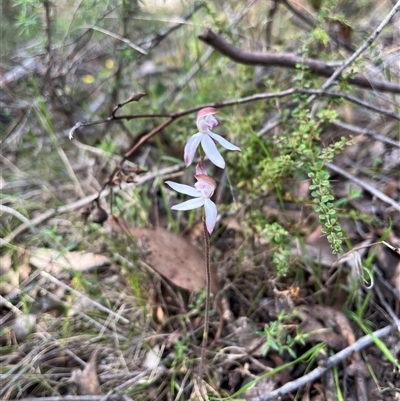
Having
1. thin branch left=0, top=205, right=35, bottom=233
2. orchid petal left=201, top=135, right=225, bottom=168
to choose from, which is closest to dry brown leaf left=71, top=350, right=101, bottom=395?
thin branch left=0, top=205, right=35, bottom=233

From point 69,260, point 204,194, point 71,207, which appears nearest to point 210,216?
point 204,194

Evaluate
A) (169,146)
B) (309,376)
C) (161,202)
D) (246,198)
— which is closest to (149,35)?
(169,146)

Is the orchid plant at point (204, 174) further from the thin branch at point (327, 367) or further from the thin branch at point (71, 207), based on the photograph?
the thin branch at point (71, 207)

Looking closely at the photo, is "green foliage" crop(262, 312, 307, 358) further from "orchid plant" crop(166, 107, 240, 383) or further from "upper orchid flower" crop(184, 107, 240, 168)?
"upper orchid flower" crop(184, 107, 240, 168)

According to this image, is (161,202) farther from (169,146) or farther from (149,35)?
(149,35)

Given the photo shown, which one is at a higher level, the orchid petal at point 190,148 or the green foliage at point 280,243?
the orchid petal at point 190,148

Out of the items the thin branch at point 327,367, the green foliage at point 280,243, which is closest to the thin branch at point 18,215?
the green foliage at point 280,243
